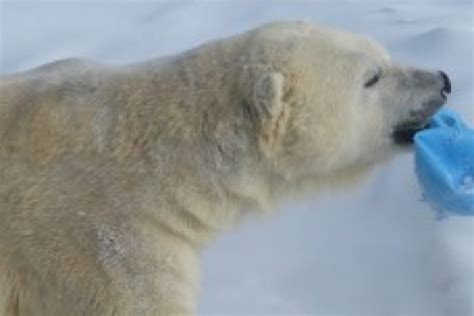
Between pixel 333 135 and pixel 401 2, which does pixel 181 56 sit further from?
pixel 401 2

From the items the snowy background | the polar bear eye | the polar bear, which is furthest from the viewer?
the snowy background

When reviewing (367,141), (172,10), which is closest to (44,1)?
(172,10)

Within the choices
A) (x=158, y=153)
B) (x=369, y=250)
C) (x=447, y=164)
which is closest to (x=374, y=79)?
(x=447, y=164)

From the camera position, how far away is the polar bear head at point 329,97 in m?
2.98

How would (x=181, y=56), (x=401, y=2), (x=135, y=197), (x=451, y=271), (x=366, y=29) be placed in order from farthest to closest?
1. (x=401, y=2)
2. (x=366, y=29)
3. (x=451, y=271)
4. (x=181, y=56)
5. (x=135, y=197)

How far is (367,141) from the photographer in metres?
3.19

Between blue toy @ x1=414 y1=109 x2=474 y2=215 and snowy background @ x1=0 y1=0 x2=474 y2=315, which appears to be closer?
blue toy @ x1=414 y1=109 x2=474 y2=215

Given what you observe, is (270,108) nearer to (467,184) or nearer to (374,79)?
(374,79)

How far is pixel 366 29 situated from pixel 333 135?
99.3 inches

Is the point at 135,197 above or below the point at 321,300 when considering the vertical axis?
above

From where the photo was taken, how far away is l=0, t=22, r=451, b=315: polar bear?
9.51ft

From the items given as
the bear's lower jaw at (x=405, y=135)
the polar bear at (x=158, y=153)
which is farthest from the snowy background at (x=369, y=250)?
the polar bear at (x=158, y=153)

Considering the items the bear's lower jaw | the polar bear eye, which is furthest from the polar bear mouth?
the polar bear eye

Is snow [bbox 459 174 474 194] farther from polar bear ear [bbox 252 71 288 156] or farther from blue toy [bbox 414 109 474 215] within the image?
polar bear ear [bbox 252 71 288 156]
